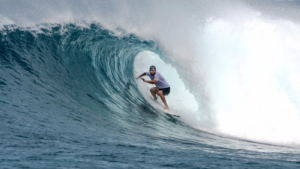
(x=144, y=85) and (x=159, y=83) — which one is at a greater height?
(x=144, y=85)

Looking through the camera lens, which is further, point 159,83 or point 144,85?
point 144,85

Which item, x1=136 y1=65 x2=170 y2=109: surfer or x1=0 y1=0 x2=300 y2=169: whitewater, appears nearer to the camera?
x1=0 y1=0 x2=300 y2=169: whitewater

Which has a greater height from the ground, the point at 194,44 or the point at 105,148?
the point at 194,44

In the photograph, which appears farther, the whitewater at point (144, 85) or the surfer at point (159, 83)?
the surfer at point (159, 83)

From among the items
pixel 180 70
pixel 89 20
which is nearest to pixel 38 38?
pixel 89 20

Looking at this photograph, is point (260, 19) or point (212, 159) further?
point (260, 19)

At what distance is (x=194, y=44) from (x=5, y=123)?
24.5 feet

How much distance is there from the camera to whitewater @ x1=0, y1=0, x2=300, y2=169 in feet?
8.93

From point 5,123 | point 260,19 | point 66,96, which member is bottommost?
point 5,123

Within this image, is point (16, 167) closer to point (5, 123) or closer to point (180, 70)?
point (5, 123)

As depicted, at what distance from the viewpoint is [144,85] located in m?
9.59

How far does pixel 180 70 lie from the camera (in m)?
9.06

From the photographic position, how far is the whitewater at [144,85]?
2.72 m

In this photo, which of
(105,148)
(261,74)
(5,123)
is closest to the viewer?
(105,148)
